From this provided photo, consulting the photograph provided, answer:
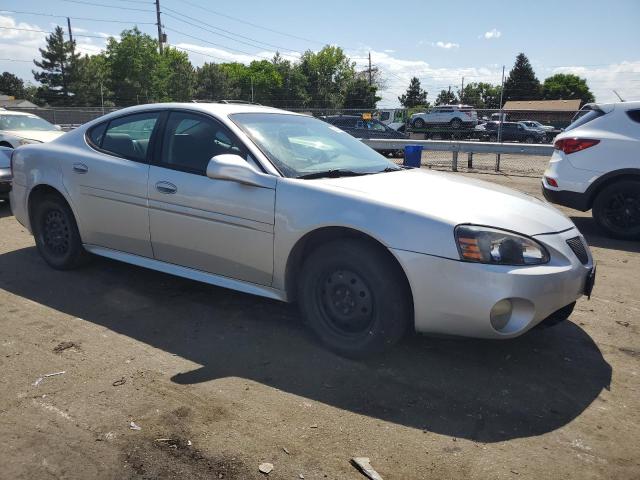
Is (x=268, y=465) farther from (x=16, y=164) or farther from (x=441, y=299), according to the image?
(x=16, y=164)

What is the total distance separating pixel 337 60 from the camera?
101 m

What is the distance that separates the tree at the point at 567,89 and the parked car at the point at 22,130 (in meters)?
102

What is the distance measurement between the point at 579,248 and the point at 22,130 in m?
11.5

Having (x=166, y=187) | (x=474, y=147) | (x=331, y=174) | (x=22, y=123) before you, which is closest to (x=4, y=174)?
(x=22, y=123)

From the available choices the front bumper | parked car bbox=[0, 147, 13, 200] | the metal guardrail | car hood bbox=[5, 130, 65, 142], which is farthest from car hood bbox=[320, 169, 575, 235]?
car hood bbox=[5, 130, 65, 142]

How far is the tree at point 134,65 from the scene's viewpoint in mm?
66688

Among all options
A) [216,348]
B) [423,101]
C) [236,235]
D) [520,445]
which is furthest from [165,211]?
[423,101]

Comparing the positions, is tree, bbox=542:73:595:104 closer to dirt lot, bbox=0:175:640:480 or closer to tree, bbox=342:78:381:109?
tree, bbox=342:78:381:109

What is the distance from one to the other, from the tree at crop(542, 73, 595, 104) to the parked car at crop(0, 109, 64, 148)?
102143 mm

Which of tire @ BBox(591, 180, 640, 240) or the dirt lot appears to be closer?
the dirt lot

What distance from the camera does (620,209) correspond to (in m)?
6.76

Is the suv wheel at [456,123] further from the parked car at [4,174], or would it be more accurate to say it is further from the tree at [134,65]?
the tree at [134,65]

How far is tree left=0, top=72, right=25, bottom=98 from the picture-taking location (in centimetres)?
10581

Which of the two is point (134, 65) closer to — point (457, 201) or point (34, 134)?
Result: point (34, 134)
